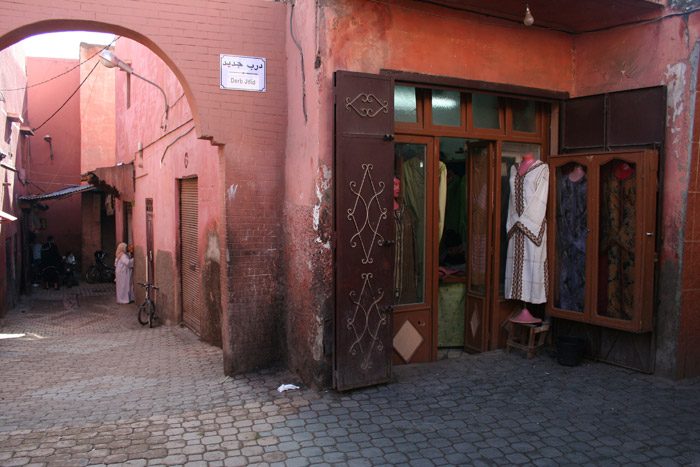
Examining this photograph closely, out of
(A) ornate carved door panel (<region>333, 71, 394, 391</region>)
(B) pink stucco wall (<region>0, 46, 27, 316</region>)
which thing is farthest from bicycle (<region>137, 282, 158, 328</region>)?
(A) ornate carved door panel (<region>333, 71, 394, 391</region>)

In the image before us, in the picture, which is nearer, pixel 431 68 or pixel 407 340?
pixel 431 68

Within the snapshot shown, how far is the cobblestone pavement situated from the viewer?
3.88 metres

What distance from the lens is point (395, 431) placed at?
4270mm

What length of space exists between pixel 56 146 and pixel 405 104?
20151 mm

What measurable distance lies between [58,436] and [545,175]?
5.50m

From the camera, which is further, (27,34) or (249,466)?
(27,34)

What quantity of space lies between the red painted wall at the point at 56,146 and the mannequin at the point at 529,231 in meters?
20.3

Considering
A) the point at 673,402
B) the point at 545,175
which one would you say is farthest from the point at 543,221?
the point at 673,402

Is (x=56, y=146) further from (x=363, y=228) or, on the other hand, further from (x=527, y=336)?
(x=527, y=336)

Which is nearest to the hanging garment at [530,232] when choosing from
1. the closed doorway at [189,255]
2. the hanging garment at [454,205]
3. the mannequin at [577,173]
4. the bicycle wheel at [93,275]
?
the mannequin at [577,173]

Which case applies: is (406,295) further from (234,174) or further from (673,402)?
(673,402)

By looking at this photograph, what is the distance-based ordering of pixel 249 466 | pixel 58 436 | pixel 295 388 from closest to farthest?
pixel 249 466 → pixel 58 436 → pixel 295 388

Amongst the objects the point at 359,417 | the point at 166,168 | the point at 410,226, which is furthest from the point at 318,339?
the point at 166,168

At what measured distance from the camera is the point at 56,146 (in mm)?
21375
